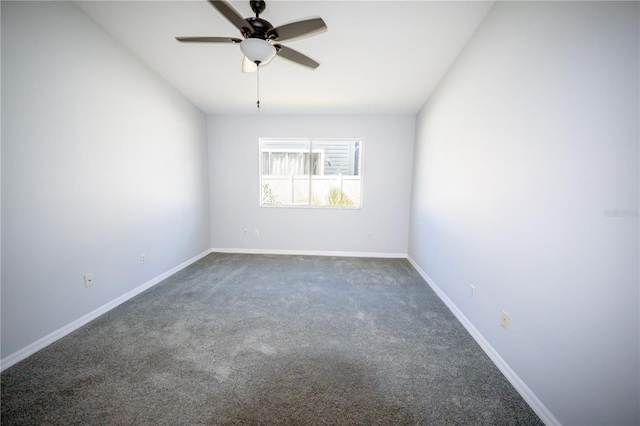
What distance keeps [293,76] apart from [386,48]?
1.13 meters

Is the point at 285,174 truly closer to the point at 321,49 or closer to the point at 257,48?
the point at 321,49

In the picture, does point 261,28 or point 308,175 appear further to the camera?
point 308,175

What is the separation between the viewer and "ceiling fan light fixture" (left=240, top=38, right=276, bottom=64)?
5.41ft

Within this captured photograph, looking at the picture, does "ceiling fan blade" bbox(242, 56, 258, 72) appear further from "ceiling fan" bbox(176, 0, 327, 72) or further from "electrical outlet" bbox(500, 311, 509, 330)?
"electrical outlet" bbox(500, 311, 509, 330)

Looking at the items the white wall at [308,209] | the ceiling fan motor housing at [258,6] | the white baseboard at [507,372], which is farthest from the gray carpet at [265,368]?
the ceiling fan motor housing at [258,6]

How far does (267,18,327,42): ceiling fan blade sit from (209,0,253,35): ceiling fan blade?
158mm

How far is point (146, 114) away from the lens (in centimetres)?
274

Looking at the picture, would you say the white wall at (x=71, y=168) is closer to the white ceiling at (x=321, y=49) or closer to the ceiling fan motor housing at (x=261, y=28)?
the white ceiling at (x=321, y=49)

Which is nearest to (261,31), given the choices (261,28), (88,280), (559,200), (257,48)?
(261,28)

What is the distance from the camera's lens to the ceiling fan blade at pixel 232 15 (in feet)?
4.72

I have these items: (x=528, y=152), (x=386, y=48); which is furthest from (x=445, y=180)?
(x=386, y=48)

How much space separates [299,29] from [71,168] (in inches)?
84.7

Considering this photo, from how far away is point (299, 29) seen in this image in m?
1.64

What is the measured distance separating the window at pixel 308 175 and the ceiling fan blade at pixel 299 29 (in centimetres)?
262
